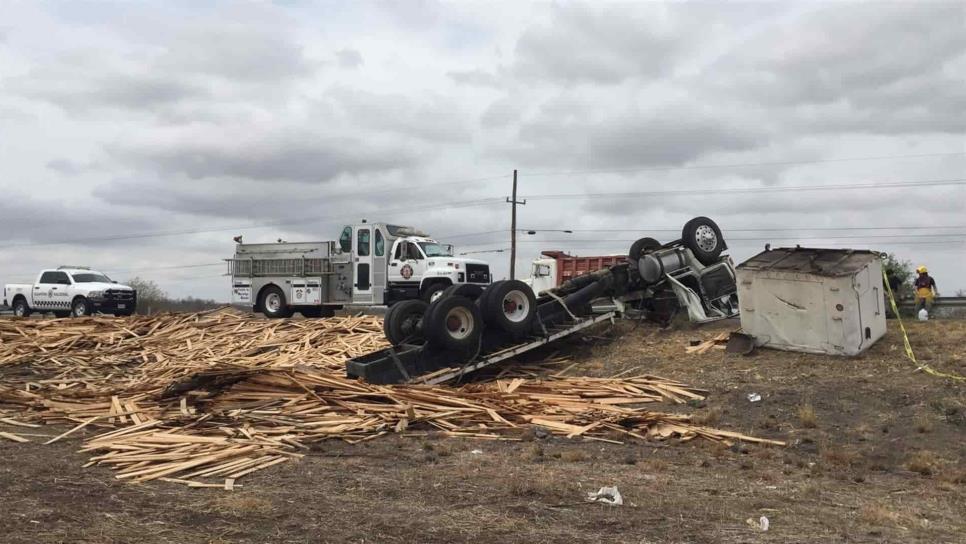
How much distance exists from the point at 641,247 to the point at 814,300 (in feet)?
15.2

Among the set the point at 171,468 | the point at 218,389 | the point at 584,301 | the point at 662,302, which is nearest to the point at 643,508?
the point at 171,468

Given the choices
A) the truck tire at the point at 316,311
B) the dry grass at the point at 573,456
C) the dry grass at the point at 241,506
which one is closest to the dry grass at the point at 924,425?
the dry grass at the point at 573,456

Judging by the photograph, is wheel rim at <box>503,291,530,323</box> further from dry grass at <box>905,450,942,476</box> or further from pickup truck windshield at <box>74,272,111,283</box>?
pickup truck windshield at <box>74,272,111,283</box>

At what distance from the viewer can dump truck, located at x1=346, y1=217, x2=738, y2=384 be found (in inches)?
498

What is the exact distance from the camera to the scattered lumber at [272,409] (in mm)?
7980

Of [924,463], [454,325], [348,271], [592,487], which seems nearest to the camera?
[592,487]

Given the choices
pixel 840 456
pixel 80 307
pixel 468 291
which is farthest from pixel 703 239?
pixel 80 307

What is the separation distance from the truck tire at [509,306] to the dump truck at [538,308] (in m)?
0.02

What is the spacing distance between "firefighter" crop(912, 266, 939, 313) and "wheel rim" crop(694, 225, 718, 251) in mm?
4035

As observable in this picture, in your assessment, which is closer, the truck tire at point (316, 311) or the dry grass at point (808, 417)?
the dry grass at point (808, 417)

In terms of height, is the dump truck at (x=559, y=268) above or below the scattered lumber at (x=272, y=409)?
above

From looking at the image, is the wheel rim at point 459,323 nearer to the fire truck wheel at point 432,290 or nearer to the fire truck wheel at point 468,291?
the fire truck wheel at point 468,291

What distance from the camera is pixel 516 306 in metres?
13.9

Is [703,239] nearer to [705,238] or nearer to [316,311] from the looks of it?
[705,238]
